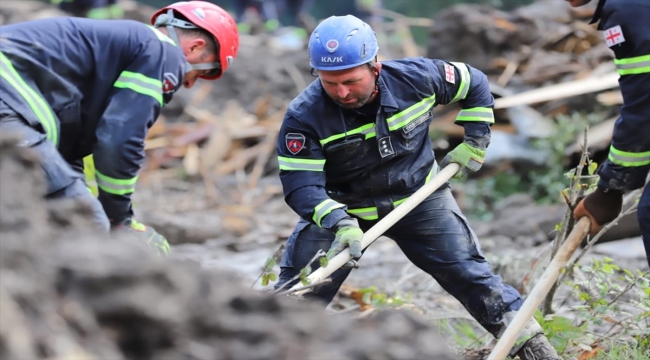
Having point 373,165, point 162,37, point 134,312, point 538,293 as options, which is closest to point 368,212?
point 373,165

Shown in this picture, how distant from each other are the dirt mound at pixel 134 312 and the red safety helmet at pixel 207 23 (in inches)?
120

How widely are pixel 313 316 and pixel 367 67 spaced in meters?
2.37

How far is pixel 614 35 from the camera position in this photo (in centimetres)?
386

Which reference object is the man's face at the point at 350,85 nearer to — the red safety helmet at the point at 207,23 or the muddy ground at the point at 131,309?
the red safety helmet at the point at 207,23

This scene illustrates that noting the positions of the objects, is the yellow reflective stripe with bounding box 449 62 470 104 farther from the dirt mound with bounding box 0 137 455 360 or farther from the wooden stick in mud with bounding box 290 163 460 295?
the dirt mound with bounding box 0 137 455 360

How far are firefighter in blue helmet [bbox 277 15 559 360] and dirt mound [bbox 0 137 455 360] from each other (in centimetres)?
195

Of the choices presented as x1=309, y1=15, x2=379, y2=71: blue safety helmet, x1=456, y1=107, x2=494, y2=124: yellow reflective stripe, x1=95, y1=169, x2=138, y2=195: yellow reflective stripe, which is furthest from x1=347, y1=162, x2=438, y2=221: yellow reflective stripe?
x1=95, y1=169, x2=138, y2=195: yellow reflective stripe

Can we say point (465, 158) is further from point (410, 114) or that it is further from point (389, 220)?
point (389, 220)

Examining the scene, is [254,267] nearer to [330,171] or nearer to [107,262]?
[330,171]

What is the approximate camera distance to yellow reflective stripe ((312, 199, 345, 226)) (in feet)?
13.3

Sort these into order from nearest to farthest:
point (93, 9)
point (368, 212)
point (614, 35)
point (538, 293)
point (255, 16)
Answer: point (538, 293) < point (614, 35) < point (368, 212) < point (93, 9) < point (255, 16)

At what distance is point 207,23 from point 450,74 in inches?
61.9

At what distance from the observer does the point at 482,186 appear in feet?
32.2

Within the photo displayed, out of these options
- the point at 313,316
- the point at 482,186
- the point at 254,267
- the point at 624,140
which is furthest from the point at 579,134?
the point at 313,316
